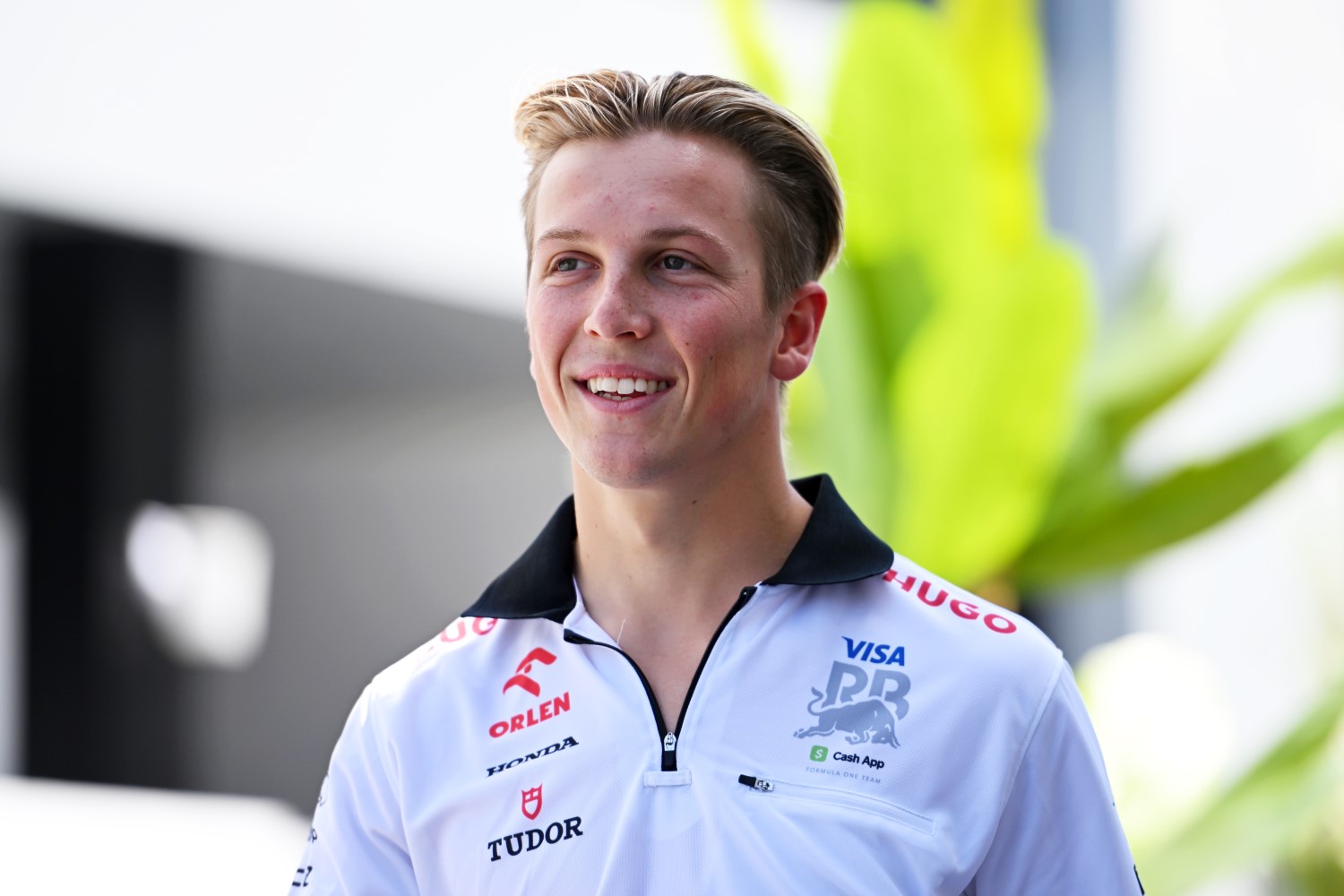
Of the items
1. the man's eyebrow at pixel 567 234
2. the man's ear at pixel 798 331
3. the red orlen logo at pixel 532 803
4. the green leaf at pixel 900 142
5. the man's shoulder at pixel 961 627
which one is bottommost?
the red orlen logo at pixel 532 803

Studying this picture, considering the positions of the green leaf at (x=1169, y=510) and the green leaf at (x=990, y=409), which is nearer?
the green leaf at (x=990, y=409)

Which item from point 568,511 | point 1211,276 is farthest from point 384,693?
point 1211,276

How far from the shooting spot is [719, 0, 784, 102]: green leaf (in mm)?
2971

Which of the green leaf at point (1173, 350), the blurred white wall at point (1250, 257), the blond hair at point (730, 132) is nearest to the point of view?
the blond hair at point (730, 132)

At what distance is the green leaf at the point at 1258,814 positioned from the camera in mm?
2691

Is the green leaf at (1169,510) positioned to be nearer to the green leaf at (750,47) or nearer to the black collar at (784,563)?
the green leaf at (750,47)

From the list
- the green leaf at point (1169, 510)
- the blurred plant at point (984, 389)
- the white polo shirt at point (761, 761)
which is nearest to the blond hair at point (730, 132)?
the white polo shirt at point (761, 761)

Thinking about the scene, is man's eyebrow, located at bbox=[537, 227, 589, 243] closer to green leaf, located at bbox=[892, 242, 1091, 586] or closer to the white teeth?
the white teeth

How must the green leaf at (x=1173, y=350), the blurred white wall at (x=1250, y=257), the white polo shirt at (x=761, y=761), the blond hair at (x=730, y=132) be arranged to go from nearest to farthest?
1. the white polo shirt at (x=761, y=761)
2. the blond hair at (x=730, y=132)
3. the green leaf at (x=1173, y=350)
4. the blurred white wall at (x=1250, y=257)

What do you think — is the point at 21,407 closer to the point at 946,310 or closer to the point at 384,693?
the point at 946,310

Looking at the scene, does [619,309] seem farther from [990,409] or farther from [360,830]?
[990,409]

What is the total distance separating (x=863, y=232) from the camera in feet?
10.1

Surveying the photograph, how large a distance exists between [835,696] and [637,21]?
11.3ft

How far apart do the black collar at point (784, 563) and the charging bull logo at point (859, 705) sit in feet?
0.29
